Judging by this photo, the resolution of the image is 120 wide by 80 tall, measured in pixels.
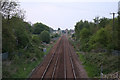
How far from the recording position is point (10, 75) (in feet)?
51.2

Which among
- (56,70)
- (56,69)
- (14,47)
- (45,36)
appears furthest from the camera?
(45,36)

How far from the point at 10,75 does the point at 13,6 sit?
1195 centimetres

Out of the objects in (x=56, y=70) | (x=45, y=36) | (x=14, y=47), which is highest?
(x=45, y=36)

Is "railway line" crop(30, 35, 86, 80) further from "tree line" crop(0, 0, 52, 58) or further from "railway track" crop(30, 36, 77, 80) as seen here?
"tree line" crop(0, 0, 52, 58)

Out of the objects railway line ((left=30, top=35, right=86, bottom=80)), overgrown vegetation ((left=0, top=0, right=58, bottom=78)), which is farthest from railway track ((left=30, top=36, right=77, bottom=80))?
overgrown vegetation ((left=0, top=0, right=58, bottom=78))

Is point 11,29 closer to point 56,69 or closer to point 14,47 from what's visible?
point 14,47

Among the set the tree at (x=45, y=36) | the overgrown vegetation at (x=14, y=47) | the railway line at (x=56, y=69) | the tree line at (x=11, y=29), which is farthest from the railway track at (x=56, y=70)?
the tree at (x=45, y=36)

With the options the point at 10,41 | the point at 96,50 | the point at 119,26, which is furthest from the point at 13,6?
the point at 96,50

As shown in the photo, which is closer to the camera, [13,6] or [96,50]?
[13,6]

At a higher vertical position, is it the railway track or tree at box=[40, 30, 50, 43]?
tree at box=[40, 30, 50, 43]

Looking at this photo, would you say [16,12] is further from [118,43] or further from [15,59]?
[118,43]

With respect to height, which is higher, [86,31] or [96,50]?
[86,31]

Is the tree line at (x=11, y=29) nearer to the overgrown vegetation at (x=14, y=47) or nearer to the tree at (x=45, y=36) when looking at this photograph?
the overgrown vegetation at (x=14, y=47)

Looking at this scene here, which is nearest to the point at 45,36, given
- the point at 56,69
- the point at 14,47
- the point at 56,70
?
the point at 14,47
